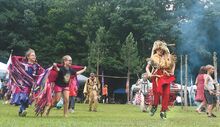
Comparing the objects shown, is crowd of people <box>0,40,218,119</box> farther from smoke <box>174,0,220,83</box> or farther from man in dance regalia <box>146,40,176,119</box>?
smoke <box>174,0,220,83</box>

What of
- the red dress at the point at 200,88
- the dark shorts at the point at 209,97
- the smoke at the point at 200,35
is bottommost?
the dark shorts at the point at 209,97

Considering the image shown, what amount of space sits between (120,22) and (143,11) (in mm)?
2804

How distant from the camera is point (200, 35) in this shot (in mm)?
57031

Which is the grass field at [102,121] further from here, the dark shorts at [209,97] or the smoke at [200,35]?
the smoke at [200,35]

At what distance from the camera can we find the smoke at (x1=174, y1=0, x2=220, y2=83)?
185ft

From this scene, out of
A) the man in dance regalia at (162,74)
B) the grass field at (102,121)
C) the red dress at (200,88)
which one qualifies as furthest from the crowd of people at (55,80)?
the red dress at (200,88)

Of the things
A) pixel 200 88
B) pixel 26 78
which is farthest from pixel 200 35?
pixel 26 78

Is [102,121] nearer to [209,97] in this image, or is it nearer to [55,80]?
[55,80]

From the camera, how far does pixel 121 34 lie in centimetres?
5897

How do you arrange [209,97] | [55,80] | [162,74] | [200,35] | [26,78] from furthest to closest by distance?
[200,35], [209,97], [26,78], [55,80], [162,74]

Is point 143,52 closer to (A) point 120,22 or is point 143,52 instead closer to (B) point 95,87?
(A) point 120,22

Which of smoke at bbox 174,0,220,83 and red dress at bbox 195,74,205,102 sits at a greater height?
smoke at bbox 174,0,220,83

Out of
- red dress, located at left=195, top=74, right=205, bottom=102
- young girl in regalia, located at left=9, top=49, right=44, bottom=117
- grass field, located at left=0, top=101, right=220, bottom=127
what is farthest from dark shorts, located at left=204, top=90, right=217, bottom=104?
young girl in regalia, located at left=9, top=49, right=44, bottom=117

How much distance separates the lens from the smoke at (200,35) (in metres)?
56.5
